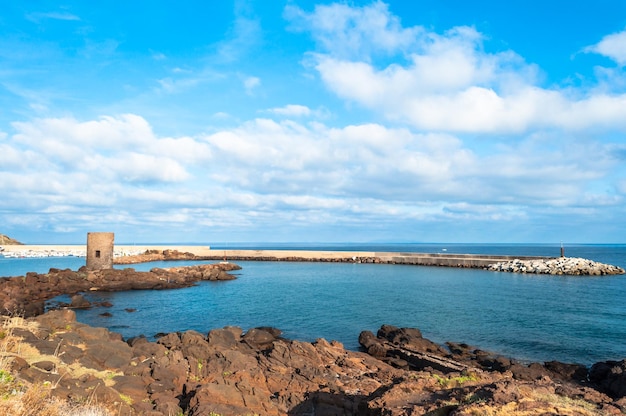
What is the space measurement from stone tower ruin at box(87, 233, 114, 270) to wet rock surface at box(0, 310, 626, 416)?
125 ft

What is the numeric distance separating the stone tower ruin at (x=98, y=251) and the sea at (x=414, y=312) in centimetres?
1111

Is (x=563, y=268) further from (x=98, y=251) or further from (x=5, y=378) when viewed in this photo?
(x=5, y=378)

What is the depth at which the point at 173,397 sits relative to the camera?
12.3 meters

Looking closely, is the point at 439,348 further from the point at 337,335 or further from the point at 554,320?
the point at 554,320

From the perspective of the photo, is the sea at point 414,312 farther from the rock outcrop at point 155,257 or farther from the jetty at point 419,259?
the rock outcrop at point 155,257

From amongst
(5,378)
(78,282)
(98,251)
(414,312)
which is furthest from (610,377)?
(98,251)

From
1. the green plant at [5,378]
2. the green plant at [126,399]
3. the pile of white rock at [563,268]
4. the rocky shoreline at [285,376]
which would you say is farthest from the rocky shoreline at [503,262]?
the green plant at [5,378]

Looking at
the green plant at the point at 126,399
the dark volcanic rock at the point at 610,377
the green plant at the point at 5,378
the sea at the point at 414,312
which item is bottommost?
the sea at the point at 414,312

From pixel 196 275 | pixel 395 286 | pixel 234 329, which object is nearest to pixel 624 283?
pixel 395 286

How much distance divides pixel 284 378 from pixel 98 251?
46368 mm

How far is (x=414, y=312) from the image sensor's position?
33344 millimetres

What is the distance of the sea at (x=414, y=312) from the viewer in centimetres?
2458

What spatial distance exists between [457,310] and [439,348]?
13081 millimetres

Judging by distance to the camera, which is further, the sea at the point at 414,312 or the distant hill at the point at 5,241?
the distant hill at the point at 5,241
